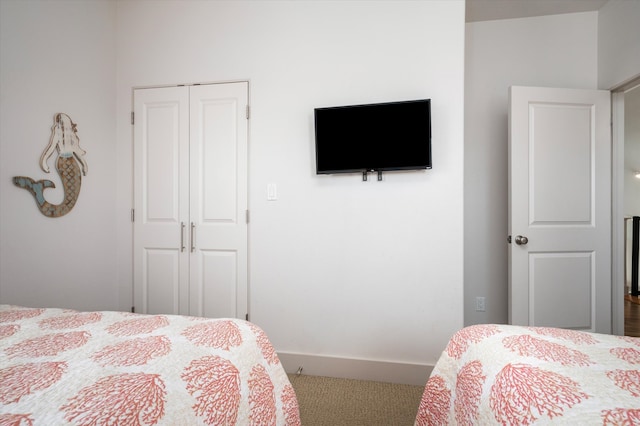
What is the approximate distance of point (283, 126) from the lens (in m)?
2.32

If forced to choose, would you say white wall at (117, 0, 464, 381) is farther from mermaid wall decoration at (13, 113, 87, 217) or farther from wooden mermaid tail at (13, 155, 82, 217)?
wooden mermaid tail at (13, 155, 82, 217)

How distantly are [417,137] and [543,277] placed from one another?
4.82 ft

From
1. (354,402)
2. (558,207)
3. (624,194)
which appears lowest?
(354,402)

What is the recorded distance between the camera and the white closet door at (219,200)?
7.85 feet

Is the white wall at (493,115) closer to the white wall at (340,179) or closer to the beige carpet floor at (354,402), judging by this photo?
the white wall at (340,179)

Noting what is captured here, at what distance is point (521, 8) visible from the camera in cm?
253

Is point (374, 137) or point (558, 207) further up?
point (374, 137)

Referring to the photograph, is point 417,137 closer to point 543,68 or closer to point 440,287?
point 440,287

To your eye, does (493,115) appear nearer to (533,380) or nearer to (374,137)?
(374,137)

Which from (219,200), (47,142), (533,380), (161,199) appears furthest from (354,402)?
(47,142)

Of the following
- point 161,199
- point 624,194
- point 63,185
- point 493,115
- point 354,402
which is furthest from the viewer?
point 624,194

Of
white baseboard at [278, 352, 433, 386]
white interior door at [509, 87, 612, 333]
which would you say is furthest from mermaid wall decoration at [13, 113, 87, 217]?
white interior door at [509, 87, 612, 333]

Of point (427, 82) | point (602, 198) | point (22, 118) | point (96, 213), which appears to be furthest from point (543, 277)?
point (22, 118)

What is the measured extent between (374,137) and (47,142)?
84.4 inches
